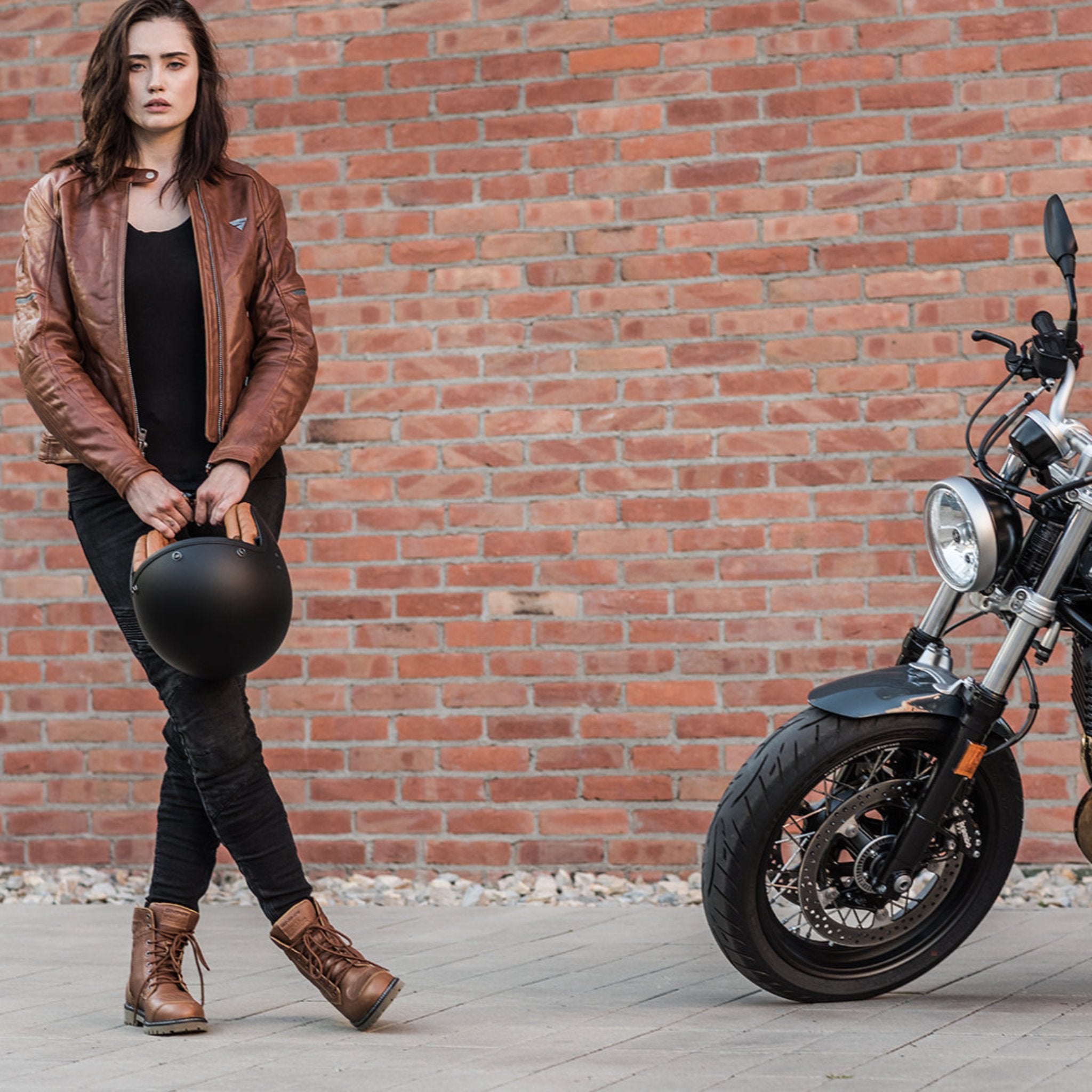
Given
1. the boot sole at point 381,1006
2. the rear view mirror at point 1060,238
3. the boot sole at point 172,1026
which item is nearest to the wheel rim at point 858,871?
the boot sole at point 381,1006

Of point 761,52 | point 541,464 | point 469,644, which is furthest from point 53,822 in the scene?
point 761,52

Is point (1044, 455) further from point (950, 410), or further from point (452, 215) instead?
point (452, 215)

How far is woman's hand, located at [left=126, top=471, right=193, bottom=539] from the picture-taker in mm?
3115

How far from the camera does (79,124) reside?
514 cm

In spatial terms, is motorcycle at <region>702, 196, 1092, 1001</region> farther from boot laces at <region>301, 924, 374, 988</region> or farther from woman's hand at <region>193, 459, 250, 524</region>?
woman's hand at <region>193, 459, 250, 524</region>

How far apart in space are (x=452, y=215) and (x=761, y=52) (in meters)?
0.98

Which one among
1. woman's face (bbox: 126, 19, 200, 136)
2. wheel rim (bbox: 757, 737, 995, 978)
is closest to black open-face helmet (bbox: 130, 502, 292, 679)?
woman's face (bbox: 126, 19, 200, 136)

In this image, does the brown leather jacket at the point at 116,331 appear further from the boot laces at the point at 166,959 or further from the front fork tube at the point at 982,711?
the front fork tube at the point at 982,711

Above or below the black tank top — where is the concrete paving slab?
below

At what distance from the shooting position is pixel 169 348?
3.26m

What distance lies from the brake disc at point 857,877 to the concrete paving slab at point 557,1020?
0.50ft

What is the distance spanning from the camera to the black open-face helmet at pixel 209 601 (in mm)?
3010

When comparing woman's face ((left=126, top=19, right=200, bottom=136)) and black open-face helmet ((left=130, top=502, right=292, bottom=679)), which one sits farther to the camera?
woman's face ((left=126, top=19, right=200, bottom=136))

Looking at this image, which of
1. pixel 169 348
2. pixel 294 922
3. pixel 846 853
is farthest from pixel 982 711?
pixel 169 348
